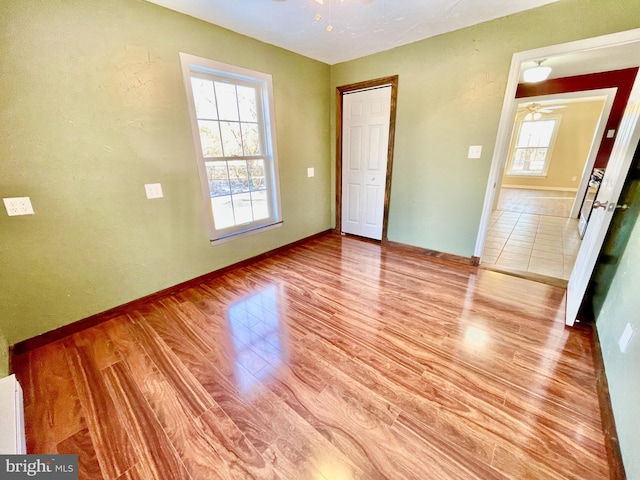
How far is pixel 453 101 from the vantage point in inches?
107

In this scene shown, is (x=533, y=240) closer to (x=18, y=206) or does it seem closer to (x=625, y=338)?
(x=625, y=338)

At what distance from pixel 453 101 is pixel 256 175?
2.35 metres

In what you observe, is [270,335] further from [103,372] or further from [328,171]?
[328,171]

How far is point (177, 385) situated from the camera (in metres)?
1.51

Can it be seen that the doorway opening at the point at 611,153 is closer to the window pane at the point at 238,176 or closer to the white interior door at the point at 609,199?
the white interior door at the point at 609,199

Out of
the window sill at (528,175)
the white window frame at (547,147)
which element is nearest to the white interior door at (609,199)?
the white window frame at (547,147)

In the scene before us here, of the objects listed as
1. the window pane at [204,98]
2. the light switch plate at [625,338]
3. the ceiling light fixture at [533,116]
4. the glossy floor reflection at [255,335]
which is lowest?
the glossy floor reflection at [255,335]

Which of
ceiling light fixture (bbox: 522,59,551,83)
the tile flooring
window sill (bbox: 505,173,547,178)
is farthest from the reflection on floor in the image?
ceiling light fixture (bbox: 522,59,551,83)

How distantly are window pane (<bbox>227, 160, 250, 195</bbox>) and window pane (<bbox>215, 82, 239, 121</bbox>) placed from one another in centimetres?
46

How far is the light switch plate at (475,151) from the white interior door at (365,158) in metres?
1.00

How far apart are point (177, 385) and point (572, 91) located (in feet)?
21.6

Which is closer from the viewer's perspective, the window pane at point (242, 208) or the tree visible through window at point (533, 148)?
the window pane at point (242, 208)

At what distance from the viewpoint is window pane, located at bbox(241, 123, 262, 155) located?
110 inches

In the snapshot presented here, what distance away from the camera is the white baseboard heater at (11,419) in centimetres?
103
